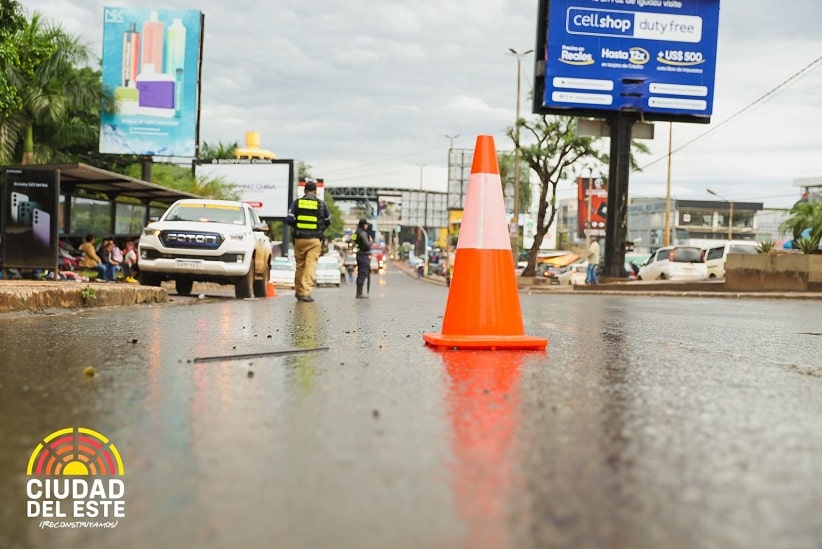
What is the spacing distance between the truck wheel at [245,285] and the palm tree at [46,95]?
19.8 m

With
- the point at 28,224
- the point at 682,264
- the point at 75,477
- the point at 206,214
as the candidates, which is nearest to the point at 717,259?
the point at 682,264

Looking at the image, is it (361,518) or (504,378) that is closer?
(361,518)

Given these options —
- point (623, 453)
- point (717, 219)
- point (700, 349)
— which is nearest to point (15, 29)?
point (700, 349)

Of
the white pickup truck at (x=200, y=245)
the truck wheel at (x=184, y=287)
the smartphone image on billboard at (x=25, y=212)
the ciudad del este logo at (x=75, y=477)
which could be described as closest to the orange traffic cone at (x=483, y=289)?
the ciudad del este logo at (x=75, y=477)

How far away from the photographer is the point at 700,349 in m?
6.50

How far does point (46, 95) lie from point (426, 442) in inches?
1312

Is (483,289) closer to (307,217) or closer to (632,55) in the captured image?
(307,217)

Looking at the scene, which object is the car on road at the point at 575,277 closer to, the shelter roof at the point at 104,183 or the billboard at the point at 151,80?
the shelter roof at the point at 104,183

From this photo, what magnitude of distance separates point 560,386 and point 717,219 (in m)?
95.7

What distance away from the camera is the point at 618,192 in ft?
89.5

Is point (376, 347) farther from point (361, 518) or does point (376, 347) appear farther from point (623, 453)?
point (361, 518)

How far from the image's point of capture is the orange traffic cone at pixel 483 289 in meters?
6.26

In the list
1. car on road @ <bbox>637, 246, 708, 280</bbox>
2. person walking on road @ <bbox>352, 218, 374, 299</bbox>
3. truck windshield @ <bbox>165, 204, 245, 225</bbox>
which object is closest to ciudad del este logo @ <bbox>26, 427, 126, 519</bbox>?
truck windshield @ <bbox>165, 204, 245, 225</bbox>

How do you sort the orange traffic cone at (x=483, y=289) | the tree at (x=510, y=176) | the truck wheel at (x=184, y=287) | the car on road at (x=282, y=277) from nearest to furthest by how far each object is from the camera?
1. the orange traffic cone at (x=483, y=289)
2. the truck wheel at (x=184, y=287)
3. the car on road at (x=282, y=277)
4. the tree at (x=510, y=176)
